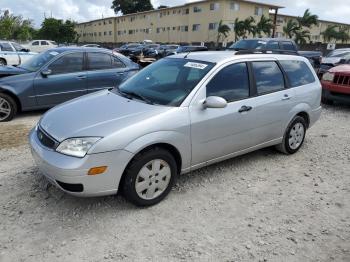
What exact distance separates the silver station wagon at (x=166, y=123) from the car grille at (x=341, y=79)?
4.13 metres

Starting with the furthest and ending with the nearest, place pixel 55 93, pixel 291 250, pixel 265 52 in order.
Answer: pixel 55 93
pixel 265 52
pixel 291 250

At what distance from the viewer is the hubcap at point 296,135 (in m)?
5.33

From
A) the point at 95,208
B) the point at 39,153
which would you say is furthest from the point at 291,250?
the point at 39,153

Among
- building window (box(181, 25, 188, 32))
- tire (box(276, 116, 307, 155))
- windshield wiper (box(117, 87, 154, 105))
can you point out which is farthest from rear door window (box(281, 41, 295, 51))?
building window (box(181, 25, 188, 32))

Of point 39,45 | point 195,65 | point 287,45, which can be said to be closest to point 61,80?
point 195,65

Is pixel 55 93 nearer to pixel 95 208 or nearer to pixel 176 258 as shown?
pixel 95 208

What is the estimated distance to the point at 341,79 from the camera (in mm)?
8781

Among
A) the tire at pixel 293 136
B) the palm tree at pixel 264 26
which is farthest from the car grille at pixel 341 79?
the palm tree at pixel 264 26

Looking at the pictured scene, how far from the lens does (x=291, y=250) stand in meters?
3.10

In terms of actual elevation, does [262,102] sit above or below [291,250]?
above

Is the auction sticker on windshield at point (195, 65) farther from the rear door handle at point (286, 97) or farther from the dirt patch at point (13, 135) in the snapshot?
the dirt patch at point (13, 135)

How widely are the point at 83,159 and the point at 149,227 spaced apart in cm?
93

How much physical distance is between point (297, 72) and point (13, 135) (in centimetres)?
494

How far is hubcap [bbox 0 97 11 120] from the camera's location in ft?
22.7
